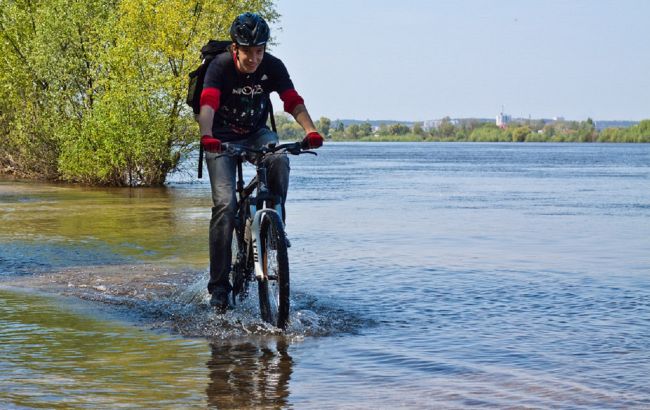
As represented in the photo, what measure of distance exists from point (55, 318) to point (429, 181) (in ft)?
96.1

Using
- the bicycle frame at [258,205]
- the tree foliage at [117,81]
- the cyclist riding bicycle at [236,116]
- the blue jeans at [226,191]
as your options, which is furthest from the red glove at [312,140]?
the tree foliage at [117,81]

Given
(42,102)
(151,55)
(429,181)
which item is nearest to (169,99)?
(151,55)

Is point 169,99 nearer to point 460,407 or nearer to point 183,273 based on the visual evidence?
point 183,273

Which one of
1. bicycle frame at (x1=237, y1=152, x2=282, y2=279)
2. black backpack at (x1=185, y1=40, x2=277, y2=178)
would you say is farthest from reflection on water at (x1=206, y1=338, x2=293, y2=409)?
black backpack at (x1=185, y1=40, x2=277, y2=178)

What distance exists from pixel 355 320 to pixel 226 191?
1.38 meters

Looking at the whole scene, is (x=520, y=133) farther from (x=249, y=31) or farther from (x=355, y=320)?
(x=249, y=31)

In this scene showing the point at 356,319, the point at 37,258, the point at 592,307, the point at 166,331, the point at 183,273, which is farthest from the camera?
the point at 37,258

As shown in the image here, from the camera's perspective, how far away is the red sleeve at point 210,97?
7.24 m

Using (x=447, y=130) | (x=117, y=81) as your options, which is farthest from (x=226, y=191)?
(x=447, y=130)

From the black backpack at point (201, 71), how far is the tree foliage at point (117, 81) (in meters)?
20.6

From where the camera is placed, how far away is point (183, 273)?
10250 millimetres

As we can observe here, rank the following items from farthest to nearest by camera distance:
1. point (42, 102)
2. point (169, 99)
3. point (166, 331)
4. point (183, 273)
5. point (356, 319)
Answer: point (42, 102) → point (169, 99) → point (183, 273) → point (356, 319) → point (166, 331)

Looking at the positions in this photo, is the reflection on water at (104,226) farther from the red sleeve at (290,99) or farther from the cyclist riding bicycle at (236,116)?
the red sleeve at (290,99)

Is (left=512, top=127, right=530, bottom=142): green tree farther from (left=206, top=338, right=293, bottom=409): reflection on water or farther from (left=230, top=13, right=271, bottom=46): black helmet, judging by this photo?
(left=206, top=338, right=293, bottom=409): reflection on water
